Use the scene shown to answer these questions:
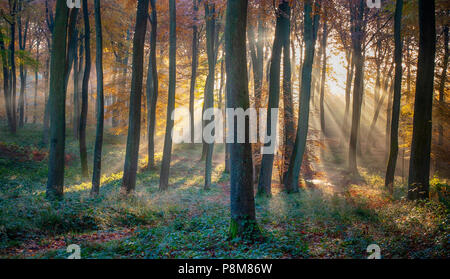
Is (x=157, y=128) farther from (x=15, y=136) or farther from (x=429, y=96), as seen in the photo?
(x=429, y=96)

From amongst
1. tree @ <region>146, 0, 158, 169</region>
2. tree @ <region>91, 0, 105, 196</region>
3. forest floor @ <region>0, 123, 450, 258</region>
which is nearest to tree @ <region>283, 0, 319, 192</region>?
forest floor @ <region>0, 123, 450, 258</region>

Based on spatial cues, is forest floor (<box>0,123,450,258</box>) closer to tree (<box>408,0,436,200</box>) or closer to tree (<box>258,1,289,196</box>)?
tree (<box>408,0,436,200</box>)

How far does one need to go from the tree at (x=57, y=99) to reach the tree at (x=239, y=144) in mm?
6613

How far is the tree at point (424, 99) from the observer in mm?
9359

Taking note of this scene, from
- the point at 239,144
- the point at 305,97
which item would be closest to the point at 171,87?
the point at 305,97

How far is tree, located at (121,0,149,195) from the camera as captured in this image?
1168 centimetres

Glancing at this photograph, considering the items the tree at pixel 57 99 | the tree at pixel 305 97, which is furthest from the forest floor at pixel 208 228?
the tree at pixel 305 97

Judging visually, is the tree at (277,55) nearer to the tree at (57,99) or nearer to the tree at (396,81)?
the tree at (396,81)

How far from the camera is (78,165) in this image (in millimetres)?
20031

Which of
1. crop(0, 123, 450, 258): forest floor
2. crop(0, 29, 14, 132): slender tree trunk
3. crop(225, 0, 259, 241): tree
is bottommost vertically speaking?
crop(0, 123, 450, 258): forest floor

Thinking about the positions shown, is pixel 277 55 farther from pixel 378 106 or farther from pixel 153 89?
pixel 378 106

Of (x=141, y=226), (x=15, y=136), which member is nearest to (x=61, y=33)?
(x=141, y=226)

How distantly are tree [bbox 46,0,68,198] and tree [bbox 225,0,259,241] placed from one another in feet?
21.7

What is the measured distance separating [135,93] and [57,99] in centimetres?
283
